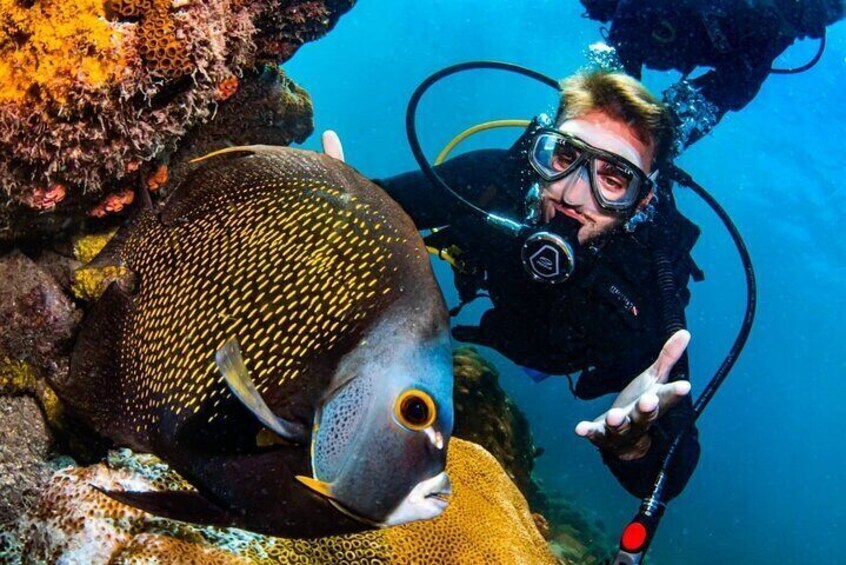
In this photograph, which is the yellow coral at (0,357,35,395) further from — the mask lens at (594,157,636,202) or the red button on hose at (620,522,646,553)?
the mask lens at (594,157,636,202)

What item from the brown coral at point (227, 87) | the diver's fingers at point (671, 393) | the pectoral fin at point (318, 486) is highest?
the brown coral at point (227, 87)

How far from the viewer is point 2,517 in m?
2.54

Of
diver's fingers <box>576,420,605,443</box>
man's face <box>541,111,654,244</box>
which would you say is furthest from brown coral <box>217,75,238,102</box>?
diver's fingers <box>576,420,605,443</box>

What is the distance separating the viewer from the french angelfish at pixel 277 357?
1.00m

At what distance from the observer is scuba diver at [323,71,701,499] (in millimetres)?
3648


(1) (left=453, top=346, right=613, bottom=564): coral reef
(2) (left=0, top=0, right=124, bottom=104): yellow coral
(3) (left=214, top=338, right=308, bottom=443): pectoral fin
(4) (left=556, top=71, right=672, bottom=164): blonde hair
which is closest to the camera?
(3) (left=214, top=338, right=308, bottom=443): pectoral fin

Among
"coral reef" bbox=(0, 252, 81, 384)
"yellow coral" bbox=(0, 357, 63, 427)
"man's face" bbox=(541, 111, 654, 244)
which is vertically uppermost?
"man's face" bbox=(541, 111, 654, 244)

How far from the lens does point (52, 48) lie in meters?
2.10

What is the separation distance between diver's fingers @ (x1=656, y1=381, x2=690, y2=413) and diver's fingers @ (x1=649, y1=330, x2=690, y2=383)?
0.12 meters

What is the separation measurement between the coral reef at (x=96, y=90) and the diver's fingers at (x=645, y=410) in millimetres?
2270

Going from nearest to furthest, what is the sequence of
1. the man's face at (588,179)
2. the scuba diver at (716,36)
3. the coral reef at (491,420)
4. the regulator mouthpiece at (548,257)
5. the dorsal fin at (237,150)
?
the dorsal fin at (237,150) → the regulator mouthpiece at (548,257) → the man's face at (588,179) → the coral reef at (491,420) → the scuba diver at (716,36)

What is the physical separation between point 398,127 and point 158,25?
358ft

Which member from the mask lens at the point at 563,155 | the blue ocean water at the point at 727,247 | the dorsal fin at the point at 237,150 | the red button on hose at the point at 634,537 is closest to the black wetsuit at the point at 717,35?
the blue ocean water at the point at 727,247

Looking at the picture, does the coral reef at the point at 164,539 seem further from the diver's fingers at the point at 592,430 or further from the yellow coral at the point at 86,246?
the yellow coral at the point at 86,246
